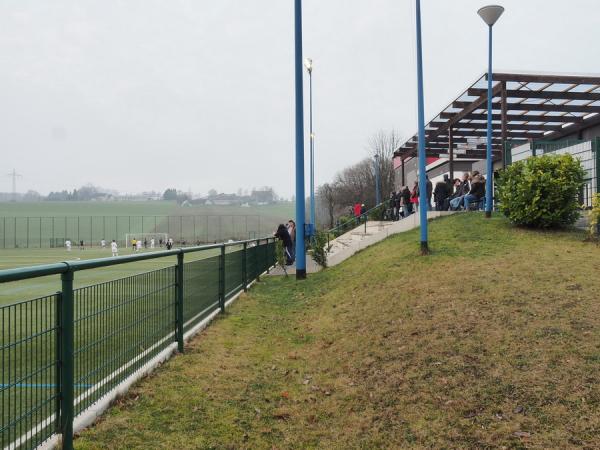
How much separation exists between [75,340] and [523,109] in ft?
73.0

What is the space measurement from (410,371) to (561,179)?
8.84 meters

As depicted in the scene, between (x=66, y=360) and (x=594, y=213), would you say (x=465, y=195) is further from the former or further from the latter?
(x=66, y=360)

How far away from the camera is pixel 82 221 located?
11244 centimetres

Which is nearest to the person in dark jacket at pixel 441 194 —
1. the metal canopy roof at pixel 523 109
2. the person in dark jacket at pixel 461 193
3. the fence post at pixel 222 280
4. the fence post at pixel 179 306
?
the person in dark jacket at pixel 461 193

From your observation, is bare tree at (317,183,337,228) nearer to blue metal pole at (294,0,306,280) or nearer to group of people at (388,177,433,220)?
group of people at (388,177,433,220)

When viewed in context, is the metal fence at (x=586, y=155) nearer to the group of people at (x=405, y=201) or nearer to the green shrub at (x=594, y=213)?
the green shrub at (x=594, y=213)

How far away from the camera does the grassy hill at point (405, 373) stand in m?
3.92

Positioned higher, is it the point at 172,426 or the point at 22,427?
the point at 22,427

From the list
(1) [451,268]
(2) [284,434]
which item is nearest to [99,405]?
(2) [284,434]

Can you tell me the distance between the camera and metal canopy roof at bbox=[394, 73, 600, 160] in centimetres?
1853

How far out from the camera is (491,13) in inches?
535

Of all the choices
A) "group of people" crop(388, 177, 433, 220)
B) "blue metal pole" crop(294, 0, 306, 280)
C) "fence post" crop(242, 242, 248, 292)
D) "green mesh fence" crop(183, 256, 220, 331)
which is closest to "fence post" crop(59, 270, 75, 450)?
"green mesh fence" crop(183, 256, 220, 331)

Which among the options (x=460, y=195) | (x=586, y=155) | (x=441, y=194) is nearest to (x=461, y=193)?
(x=460, y=195)

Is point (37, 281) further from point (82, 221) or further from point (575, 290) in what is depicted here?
point (82, 221)
